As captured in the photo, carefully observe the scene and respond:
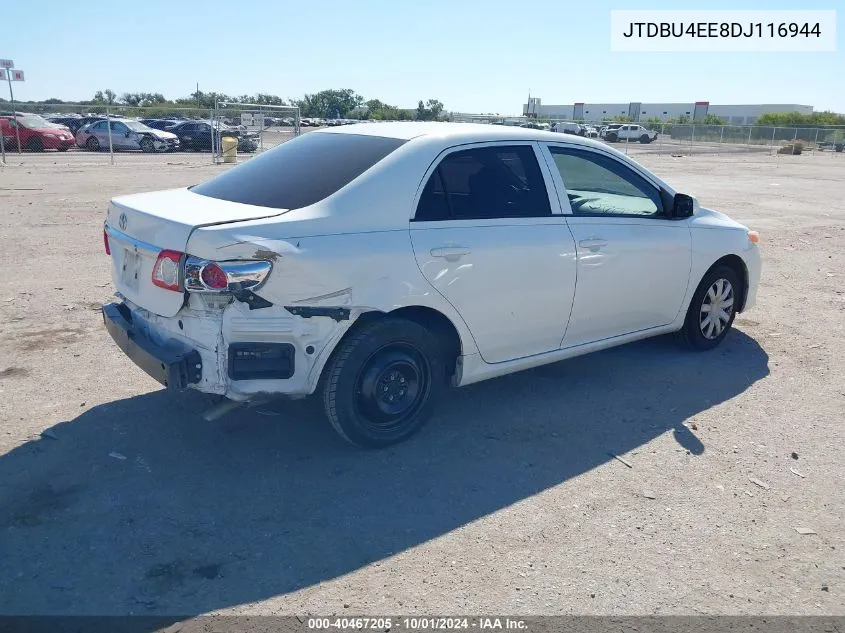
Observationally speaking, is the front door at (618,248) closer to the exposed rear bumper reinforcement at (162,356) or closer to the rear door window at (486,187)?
the rear door window at (486,187)

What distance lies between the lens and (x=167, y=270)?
367 cm

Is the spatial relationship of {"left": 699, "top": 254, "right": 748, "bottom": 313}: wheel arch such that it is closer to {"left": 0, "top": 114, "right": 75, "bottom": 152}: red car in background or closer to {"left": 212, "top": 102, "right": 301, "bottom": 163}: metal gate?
{"left": 212, "top": 102, "right": 301, "bottom": 163}: metal gate

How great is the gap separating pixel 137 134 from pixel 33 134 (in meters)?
4.46

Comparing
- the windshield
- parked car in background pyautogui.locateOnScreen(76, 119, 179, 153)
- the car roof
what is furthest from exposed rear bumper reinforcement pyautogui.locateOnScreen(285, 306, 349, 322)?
parked car in background pyautogui.locateOnScreen(76, 119, 179, 153)

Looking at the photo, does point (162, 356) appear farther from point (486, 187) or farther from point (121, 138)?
point (121, 138)

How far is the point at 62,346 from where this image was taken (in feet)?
18.6

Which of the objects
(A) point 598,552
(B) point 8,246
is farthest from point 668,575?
(B) point 8,246

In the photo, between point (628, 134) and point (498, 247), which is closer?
point (498, 247)

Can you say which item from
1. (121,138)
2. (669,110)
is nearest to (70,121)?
(121,138)

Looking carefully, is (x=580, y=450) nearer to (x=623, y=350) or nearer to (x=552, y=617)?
(x=552, y=617)

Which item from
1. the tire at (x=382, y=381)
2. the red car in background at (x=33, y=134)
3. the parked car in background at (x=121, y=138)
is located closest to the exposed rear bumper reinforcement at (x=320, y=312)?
the tire at (x=382, y=381)

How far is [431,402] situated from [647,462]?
130 centimetres

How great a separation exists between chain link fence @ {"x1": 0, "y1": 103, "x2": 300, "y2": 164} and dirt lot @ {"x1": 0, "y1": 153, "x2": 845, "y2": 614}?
19.3 metres

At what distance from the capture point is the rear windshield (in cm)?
401
